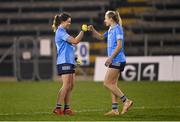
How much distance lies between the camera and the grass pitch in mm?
11234

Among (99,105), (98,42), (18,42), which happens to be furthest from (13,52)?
(99,105)

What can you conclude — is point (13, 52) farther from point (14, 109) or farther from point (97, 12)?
point (14, 109)

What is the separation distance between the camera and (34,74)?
973 inches

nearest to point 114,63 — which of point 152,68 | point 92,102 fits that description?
point 92,102

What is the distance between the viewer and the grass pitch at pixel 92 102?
11.2m

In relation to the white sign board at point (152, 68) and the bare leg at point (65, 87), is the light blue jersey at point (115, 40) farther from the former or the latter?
the white sign board at point (152, 68)

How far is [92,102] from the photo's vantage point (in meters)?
14.4

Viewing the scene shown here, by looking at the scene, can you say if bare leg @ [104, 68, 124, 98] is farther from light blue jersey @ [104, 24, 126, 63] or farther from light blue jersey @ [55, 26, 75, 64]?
light blue jersey @ [55, 26, 75, 64]

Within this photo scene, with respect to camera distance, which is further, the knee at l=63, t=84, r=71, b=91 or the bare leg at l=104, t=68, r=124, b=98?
the knee at l=63, t=84, r=71, b=91

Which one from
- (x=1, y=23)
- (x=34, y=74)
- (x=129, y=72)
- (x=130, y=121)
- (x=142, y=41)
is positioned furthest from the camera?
(x=1, y=23)

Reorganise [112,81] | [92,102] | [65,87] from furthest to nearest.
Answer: [92,102] < [65,87] < [112,81]

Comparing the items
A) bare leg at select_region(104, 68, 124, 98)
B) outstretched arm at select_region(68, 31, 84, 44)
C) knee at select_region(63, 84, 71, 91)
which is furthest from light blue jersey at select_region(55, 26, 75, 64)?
bare leg at select_region(104, 68, 124, 98)

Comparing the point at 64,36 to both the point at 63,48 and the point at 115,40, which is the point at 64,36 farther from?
the point at 115,40

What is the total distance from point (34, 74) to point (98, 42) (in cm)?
462
